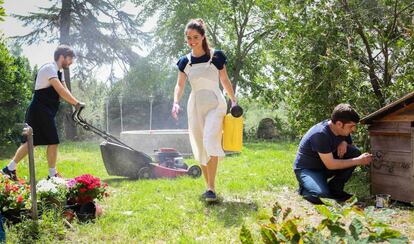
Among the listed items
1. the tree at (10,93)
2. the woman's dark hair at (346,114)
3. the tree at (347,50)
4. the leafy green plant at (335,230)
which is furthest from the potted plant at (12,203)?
the tree at (10,93)

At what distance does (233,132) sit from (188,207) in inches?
38.7

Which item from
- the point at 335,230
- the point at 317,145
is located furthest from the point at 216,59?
the point at 335,230

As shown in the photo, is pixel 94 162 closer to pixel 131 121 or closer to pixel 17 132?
pixel 17 132

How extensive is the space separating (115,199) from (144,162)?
1.49 meters

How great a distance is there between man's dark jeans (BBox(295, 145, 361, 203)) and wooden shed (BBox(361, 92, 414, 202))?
29 centimetres

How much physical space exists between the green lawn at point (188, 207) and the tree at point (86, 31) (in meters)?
14.2

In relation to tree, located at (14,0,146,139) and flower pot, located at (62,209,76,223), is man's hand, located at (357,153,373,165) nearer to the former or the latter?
flower pot, located at (62,209,76,223)

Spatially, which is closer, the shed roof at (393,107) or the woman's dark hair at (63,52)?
the shed roof at (393,107)

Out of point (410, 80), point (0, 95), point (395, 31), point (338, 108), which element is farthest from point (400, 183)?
point (0, 95)

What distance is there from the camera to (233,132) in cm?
464

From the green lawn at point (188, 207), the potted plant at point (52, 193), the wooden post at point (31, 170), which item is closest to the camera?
the wooden post at point (31, 170)

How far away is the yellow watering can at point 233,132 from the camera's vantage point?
461 centimetres

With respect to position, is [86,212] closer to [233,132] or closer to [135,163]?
[233,132]

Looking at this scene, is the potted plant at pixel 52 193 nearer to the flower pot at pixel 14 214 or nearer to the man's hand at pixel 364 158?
the flower pot at pixel 14 214
